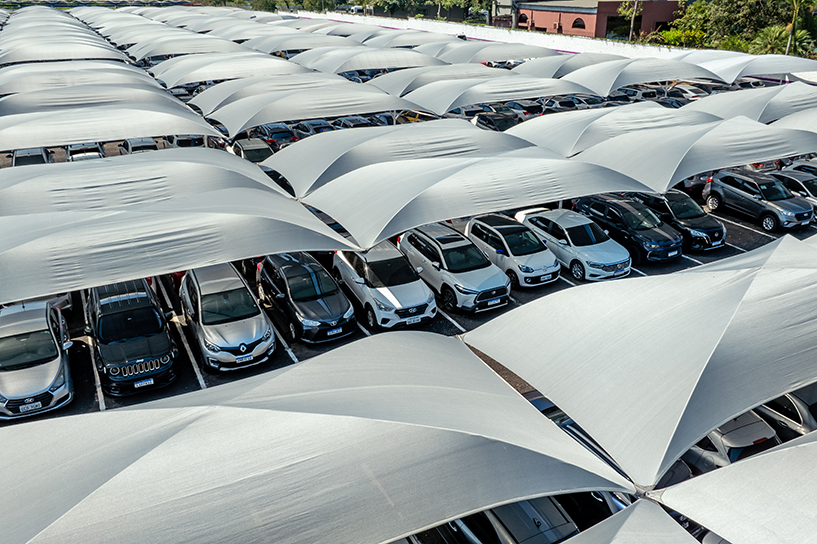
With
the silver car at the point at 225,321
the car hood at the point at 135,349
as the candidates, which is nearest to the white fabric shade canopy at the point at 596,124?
the silver car at the point at 225,321

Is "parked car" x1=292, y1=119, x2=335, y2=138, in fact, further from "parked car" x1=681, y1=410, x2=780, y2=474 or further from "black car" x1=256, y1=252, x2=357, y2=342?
"parked car" x1=681, y1=410, x2=780, y2=474

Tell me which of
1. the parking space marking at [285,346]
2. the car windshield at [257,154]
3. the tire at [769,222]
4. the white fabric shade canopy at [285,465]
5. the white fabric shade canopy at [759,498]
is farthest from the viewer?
the car windshield at [257,154]

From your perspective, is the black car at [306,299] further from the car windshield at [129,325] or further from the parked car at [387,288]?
the car windshield at [129,325]

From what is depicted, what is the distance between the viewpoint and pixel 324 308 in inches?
490

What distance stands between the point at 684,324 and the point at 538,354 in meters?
1.96

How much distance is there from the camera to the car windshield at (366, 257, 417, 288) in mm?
13211

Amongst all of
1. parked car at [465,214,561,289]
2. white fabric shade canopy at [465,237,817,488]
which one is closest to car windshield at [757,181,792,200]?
parked car at [465,214,561,289]

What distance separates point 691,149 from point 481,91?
10.2 m

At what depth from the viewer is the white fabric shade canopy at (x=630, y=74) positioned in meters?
27.5

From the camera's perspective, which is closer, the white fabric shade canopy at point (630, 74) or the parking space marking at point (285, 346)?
the parking space marking at point (285, 346)

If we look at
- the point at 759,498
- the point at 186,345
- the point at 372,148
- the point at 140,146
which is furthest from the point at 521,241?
the point at 140,146

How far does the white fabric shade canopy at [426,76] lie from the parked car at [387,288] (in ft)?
51.5

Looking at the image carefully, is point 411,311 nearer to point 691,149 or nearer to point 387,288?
point 387,288

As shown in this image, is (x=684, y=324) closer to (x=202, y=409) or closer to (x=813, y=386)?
(x=813, y=386)
